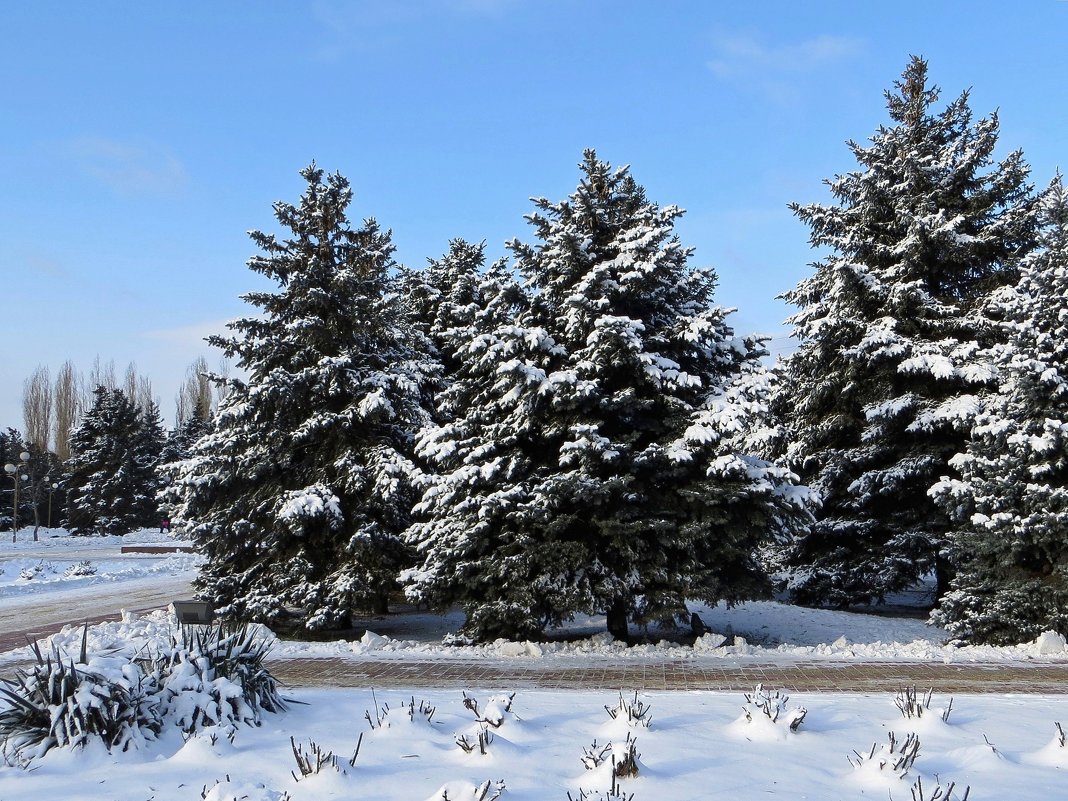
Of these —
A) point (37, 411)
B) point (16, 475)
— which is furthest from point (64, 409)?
point (16, 475)

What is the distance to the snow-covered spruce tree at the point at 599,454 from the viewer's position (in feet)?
31.0

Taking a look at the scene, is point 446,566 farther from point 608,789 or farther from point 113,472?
point 113,472

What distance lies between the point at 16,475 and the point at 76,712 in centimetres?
3623

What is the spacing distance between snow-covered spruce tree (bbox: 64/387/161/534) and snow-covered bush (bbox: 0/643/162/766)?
4432 centimetres

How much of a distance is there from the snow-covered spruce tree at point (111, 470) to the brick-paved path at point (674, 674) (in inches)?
1593

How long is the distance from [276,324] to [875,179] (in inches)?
463

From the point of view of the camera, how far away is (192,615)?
20.7ft

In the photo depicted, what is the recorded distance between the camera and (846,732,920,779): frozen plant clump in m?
3.95

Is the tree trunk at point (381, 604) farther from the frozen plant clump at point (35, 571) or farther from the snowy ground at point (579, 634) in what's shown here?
the frozen plant clump at point (35, 571)

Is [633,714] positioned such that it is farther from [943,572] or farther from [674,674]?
[943,572]

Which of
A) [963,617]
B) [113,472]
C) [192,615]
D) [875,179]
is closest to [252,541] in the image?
[192,615]

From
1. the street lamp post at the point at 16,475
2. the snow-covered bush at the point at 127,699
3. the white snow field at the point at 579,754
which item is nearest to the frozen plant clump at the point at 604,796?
the white snow field at the point at 579,754

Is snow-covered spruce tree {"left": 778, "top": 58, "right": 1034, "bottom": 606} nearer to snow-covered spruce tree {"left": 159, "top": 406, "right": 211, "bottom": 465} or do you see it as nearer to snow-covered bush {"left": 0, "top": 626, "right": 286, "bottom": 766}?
snow-covered bush {"left": 0, "top": 626, "right": 286, "bottom": 766}

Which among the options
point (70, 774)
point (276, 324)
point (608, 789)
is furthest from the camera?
point (276, 324)
